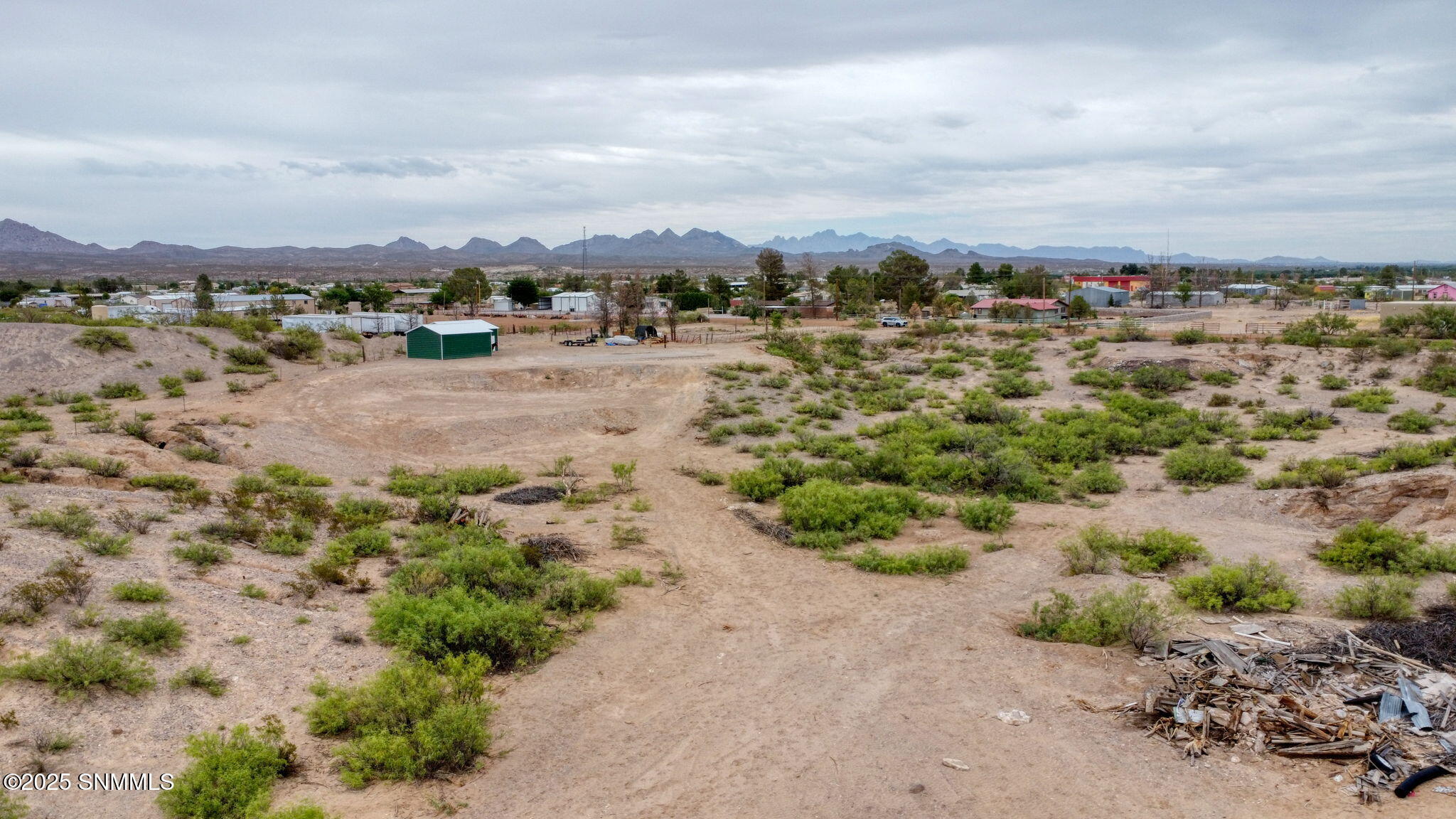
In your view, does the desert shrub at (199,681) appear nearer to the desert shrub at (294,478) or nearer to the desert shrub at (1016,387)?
the desert shrub at (294,478)

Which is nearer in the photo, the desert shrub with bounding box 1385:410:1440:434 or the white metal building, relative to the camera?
the desert shrub with bounding box 1385:410:1440:434

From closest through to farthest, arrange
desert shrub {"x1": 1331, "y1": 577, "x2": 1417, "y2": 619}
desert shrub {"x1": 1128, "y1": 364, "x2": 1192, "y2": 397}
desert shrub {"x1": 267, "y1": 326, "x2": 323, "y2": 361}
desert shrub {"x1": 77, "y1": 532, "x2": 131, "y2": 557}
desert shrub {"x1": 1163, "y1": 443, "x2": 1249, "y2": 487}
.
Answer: desert shrub {"x1": 1331, "y1": 577, "x2": 1417, "y2": 619} → desert shrub {"x1": 77, "y1": 532, "x2": 131, "y2": 557} → desert shrub {"x1": 1163, "y1": 443, "x2": 1249, "y2": 487} → desert shrub {"x1": 1128, "y1": 364, "x2": 1192, "y2": 397} → desert shrub {"x1": 267, "y1": 326, "x2": 323, "y2": 361}

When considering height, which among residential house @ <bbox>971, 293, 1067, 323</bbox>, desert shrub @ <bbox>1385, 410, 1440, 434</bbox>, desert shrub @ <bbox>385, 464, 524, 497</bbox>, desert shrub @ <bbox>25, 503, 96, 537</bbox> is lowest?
desert shrub @ <bbox>385, 464, 524, 497</bbox>

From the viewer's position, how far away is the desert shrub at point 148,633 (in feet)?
30.2

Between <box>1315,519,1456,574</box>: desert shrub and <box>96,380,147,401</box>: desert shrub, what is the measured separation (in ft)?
111

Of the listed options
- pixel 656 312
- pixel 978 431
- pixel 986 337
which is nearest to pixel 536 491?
pixel 978 431

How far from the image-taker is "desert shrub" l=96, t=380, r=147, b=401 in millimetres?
29453

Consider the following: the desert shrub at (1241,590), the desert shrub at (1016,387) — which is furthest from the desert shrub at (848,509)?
the desert shrub at (1016,387)

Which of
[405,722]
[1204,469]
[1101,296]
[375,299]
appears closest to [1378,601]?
[1204,469]

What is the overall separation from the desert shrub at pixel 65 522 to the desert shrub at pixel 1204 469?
21242mm

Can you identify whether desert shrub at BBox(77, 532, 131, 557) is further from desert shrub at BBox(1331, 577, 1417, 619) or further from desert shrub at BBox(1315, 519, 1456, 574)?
desert shrub at BBox(1315, 519, 1456, 574)

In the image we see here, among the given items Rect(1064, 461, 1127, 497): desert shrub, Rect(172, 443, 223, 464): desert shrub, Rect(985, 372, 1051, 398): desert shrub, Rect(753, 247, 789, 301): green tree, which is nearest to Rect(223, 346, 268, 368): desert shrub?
Rect(172, 443, 223, 464): desert shrub

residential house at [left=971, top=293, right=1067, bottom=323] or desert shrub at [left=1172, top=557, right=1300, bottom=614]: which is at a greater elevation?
residential house at [left=971, top=293, right=1067, bottom=323]

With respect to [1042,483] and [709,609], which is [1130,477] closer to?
[1042,483]
